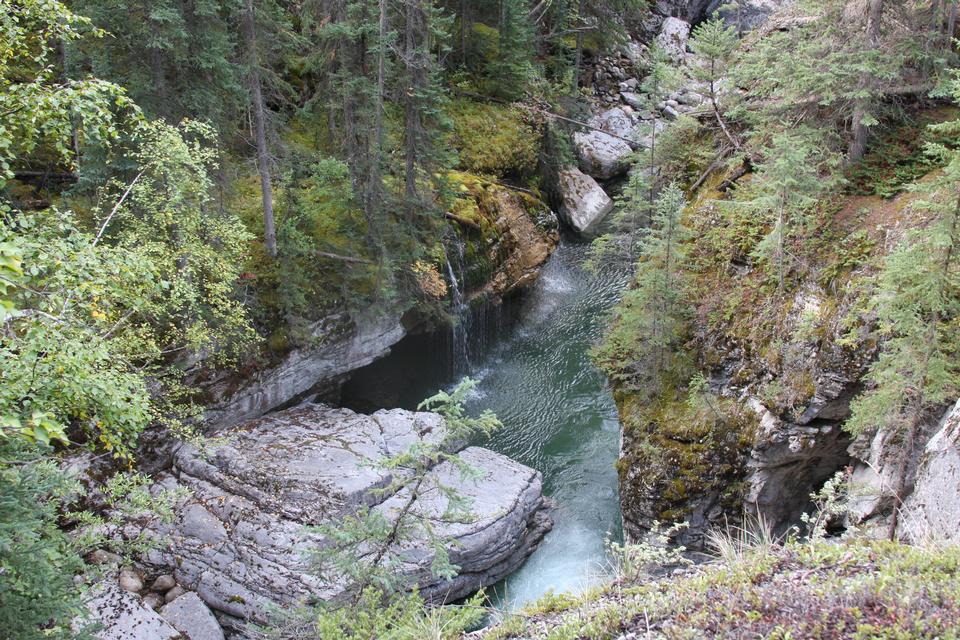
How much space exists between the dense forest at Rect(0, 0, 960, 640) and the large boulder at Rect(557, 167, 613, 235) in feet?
21.6

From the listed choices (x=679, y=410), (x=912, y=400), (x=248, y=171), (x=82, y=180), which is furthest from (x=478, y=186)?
(x=912, y=400)

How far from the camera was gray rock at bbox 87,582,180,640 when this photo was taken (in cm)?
1200

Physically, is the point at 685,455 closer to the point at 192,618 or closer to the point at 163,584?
Result: the point at 192,618

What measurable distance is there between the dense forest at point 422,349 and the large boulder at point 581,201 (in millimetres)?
6594

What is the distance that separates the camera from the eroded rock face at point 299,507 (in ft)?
44.6

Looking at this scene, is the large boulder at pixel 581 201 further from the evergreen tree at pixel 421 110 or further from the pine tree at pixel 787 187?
the pine tree at pixel 787 187

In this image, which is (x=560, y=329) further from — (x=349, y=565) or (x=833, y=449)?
(x=349, y=565)

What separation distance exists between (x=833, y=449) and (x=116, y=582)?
1638cm

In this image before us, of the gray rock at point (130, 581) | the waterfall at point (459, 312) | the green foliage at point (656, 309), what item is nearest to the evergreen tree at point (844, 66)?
the green foliage at point (656, 309)

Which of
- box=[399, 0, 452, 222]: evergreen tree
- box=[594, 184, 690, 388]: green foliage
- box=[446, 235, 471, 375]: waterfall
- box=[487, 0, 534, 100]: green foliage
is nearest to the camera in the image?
box=[594, 184, 690, 388]: green foliage

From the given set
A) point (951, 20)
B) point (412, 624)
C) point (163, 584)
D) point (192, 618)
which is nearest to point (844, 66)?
point (951, 20)

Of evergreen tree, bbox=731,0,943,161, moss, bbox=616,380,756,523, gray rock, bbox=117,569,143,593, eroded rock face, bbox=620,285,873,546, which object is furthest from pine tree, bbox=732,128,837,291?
gray rock, bbox=117,569,143,593

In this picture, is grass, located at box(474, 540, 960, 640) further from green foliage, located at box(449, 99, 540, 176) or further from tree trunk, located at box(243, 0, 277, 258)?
green foliage, located at box(449, 99, 540, 176)

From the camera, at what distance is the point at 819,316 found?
14.2 m
